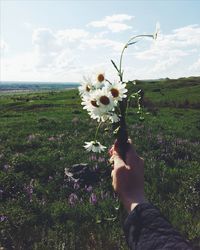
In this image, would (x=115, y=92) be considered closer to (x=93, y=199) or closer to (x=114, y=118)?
(x=114, y=118)

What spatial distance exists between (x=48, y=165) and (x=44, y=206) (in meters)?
4.53

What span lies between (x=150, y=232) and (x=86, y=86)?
1511 millimetres

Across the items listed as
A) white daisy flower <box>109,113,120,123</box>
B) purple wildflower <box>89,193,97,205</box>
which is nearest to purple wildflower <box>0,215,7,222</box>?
purple wildflower <box>89,193,97,205</box>

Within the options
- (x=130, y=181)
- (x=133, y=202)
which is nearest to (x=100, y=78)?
(x=130, y=181)

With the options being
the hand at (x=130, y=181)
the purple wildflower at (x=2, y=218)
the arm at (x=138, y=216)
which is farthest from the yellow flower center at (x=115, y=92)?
the purple wildflower at (x=2, y=218)

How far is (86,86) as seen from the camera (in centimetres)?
347

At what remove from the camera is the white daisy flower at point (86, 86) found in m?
3.43

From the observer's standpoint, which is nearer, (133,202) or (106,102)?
(133,202)

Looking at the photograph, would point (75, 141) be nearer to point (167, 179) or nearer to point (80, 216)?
point (167, 179)

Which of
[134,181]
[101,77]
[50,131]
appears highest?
[101,77]

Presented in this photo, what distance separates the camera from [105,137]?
64.1 ft

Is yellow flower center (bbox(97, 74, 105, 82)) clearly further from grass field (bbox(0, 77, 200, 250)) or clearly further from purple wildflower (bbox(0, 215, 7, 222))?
purple wildflower (bbox(0, 215, 7, 222))

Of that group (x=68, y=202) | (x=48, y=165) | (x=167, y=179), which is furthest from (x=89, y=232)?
(x=48, y=165)

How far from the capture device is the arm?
2.24 meters
